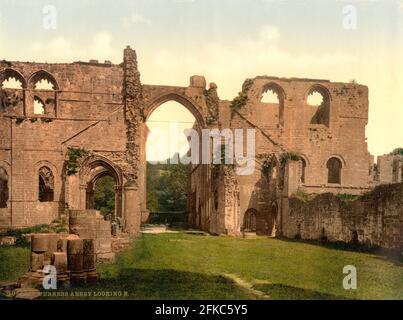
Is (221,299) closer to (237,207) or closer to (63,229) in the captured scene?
(63,229)

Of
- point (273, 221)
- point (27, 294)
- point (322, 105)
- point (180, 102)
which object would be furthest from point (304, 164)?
point (27, 294)

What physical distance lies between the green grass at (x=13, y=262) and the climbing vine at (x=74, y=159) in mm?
6508

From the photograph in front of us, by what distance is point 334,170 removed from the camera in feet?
92.1

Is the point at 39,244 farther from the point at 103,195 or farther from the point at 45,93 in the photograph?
the point at 103,195

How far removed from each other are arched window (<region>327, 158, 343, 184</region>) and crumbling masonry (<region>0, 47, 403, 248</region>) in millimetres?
65

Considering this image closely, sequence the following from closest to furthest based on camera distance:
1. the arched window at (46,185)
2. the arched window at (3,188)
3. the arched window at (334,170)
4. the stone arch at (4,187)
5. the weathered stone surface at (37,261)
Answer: the weathered stone surface at (37,261) → the stone arch at (4,187) → the arched window at (3,188) → the arched window at (46,185) → the arched window at (334,170)

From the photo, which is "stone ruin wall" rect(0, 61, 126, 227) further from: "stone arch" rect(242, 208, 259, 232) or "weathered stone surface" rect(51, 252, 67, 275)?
"weathered stone surface" rect(51, 252, 67, 275)

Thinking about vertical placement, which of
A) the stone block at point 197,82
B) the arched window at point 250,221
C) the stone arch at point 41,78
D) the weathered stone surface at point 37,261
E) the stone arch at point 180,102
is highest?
the stone block at point 197,82

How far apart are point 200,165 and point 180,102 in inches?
176

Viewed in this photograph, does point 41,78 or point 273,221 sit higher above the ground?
point 41,78

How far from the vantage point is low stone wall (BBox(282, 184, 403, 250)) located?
13.5m

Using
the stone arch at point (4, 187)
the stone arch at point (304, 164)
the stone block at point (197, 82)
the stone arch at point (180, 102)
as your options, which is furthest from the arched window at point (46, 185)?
the stone arch at point (304, 164)

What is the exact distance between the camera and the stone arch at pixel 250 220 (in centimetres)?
2456

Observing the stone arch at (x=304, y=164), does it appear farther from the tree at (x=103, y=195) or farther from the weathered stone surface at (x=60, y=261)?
the tree at (x=103, y=195)
